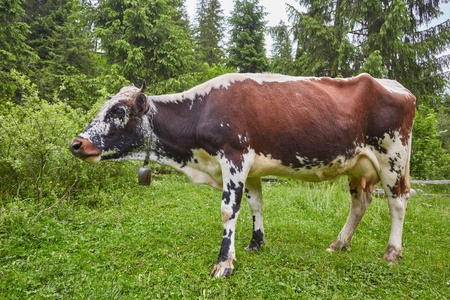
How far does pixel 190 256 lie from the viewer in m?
3.87

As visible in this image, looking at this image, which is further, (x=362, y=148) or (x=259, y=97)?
(x=362, y=148)

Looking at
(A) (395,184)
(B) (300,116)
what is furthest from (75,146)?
(A) (395,184)

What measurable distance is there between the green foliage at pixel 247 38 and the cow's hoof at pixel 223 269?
19.0 m

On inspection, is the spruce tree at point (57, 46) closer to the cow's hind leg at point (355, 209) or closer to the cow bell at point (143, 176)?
the cow bell at point (143, 176)

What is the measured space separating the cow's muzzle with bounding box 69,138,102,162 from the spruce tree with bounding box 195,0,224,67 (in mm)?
26464

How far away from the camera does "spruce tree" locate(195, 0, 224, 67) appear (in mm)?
29234

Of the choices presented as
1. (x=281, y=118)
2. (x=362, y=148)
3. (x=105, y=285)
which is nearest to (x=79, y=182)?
(x=105, y=285)

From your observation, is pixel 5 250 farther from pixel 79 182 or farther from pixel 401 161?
pixel 401 161

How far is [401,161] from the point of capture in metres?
4.11

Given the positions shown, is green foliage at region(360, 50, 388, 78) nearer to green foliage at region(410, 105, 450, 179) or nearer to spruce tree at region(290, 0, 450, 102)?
spruce tree at region(290, 0, 450, 102)

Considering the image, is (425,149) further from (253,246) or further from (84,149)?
(84,149)

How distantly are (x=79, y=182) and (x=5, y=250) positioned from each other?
266 cm

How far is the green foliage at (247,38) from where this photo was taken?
68.7 feet

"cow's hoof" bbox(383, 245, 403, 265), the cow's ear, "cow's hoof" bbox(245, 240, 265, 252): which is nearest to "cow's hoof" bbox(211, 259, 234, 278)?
"cow's hoof" bbox(245, 240, 265, 252)
